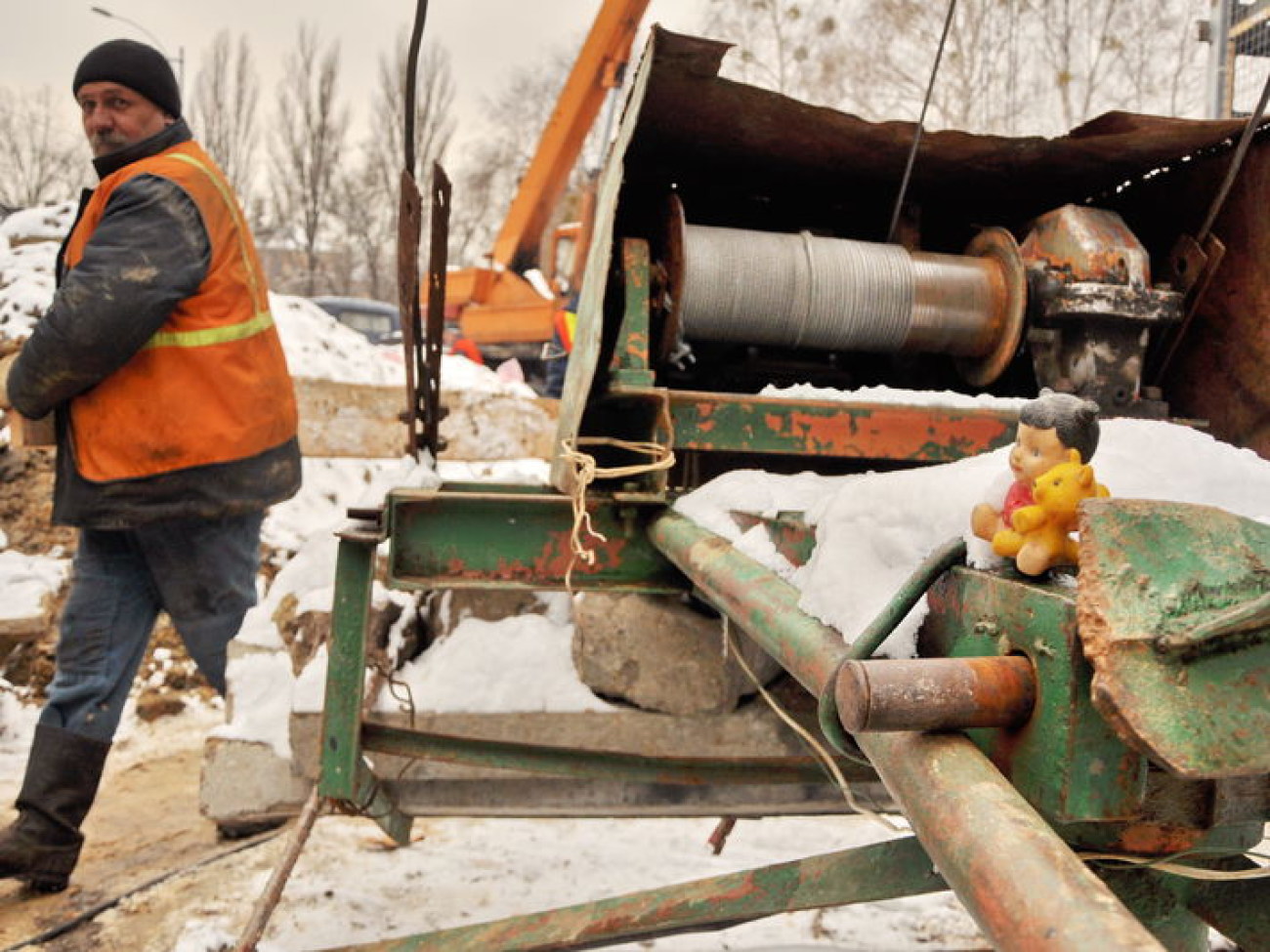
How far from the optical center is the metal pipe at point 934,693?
0.75 metres

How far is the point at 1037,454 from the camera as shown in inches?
35.9

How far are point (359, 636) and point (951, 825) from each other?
1.50m

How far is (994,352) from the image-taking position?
2.84 meters

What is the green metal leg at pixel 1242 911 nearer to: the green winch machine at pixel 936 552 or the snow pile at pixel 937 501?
the green winch machine at pixel 936 552

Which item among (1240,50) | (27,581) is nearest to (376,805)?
(27,581)

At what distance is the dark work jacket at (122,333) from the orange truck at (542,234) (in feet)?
19.7

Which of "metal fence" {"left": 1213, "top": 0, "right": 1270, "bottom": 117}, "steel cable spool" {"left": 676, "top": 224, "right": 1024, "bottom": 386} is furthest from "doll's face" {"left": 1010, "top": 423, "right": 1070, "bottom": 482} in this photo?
"metal fence" {"left": 1213, "top": 0, "right": 1270, "bottom": 117}

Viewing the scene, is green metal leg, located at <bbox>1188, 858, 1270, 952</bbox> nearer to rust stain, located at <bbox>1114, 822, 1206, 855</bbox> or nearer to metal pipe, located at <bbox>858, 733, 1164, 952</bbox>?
rust stain, located at <bbox>1114, 822, 1206, 855</bbox>

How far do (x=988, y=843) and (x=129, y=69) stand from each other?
307cm

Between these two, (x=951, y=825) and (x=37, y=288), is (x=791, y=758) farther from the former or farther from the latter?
(x=37, y=288)

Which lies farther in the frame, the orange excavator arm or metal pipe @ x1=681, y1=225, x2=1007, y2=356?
the orange excavator arm

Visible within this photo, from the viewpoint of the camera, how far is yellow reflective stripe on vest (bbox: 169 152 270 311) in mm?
2748

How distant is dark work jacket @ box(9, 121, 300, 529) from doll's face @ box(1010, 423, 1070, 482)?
2.33 meters

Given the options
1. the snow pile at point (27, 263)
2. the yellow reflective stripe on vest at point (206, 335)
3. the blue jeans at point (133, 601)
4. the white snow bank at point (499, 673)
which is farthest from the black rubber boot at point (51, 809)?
the snow pile at point (27, 263)
